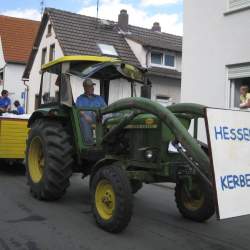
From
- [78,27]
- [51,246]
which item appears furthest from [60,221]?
[78,27]

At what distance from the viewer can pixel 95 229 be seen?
6246mm

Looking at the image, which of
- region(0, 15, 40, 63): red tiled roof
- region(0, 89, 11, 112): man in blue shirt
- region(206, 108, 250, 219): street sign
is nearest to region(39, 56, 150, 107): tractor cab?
region(206, 108, 250, 219): street sign

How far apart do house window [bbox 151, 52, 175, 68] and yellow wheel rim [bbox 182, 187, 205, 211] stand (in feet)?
65.6

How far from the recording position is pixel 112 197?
6.10 metres

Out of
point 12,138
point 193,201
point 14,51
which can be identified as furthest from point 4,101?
point 14,51

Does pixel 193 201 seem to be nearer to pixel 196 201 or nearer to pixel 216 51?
pixel 196 201

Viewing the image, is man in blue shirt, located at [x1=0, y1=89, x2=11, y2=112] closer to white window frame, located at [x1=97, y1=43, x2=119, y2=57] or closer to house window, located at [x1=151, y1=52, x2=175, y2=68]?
white window frame, located at [x1=97, y1=43, x2=119, y2=57]

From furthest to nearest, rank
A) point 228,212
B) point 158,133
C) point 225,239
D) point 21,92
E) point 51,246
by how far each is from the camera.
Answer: point 21,92 < point 158,133 < point 225,239 < point 51,246 < point 228,212

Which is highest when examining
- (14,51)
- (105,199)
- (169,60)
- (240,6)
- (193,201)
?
(14,51)

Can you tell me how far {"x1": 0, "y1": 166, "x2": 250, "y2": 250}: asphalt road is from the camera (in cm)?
561

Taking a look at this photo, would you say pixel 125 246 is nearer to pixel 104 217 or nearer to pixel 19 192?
pixel 104 217

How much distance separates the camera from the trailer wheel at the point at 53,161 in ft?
24.4

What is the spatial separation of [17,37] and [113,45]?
42.0 feet

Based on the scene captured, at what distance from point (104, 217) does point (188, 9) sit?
9.39 m
